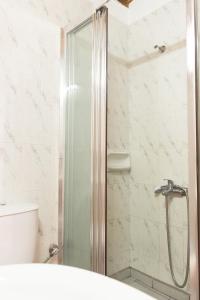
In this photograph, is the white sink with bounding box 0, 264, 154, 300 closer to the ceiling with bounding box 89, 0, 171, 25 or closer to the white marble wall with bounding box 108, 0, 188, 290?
the white marble wall with bounding box 108, 0, 188, 290

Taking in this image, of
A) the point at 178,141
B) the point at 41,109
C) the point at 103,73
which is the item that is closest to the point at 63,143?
the point at 41,109

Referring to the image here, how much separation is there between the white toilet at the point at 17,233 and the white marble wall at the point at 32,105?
0.72ft

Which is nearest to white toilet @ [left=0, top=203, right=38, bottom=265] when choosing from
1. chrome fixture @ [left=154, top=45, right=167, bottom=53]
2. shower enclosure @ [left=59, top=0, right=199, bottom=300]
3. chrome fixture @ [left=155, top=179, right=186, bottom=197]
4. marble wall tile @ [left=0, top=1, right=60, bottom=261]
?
marble wall tile @ [left=0, top=1, right=60, bottom=261]

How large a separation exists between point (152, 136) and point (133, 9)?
1.11 metres

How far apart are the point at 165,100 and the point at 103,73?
64 centimetres

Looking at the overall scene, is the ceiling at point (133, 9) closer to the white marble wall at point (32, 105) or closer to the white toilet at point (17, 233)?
the white marble wall at point (32, 105)

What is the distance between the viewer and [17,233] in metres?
1.21

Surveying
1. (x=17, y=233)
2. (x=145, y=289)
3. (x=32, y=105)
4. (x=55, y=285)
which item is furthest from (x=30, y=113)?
(x=145, y=289)

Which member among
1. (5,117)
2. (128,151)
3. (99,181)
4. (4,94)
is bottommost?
(99,181)

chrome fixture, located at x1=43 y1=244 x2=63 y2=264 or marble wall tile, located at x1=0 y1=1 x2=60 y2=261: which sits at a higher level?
marble wall tile, located at x1=0 y1=1 x2=60 y2=261

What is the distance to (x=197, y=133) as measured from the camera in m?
0.93

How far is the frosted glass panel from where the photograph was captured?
1.46 meters

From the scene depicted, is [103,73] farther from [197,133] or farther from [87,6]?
[87,6]

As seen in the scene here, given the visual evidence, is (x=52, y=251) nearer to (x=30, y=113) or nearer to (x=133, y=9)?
(x=30, y=113)
